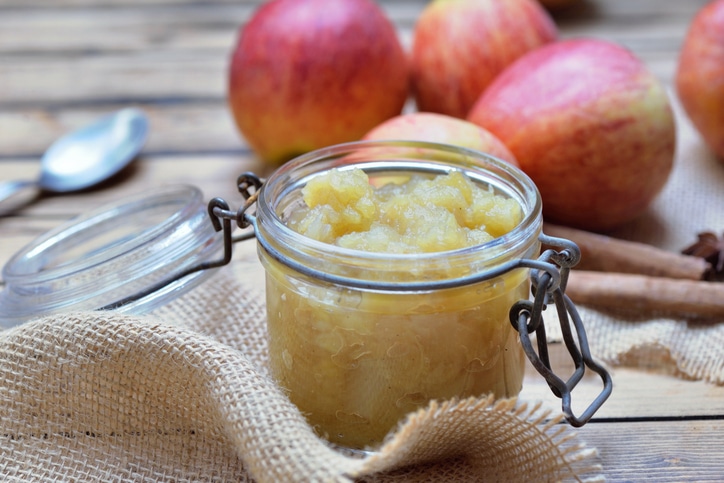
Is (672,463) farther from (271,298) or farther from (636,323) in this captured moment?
(271,298)

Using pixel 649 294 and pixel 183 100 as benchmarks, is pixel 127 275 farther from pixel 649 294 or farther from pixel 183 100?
pixel 183 100

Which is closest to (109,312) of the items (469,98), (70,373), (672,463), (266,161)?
(70,373)

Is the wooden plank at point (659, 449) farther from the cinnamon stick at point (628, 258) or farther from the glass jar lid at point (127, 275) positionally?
the glass jar lid at point (127, 275)

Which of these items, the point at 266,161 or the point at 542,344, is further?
the point at 266,161

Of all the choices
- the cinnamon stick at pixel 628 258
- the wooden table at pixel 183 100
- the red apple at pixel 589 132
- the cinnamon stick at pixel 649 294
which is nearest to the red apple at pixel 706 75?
the wooden table at pixel 183 100

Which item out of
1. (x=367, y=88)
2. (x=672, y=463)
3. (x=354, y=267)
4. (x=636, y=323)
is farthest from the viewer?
(x=367, y=88)

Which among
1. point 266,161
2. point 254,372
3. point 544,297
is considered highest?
point 544,297

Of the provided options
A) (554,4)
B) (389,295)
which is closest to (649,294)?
(389,295)
